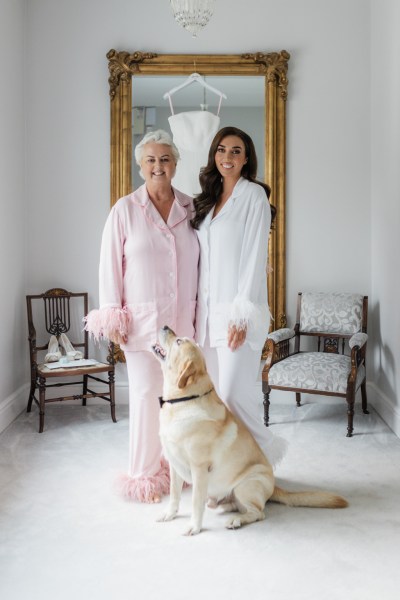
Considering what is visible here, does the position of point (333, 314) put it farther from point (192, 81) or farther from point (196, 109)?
point (192, 81)

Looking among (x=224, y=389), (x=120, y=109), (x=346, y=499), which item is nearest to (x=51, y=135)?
(x=120, y=109)

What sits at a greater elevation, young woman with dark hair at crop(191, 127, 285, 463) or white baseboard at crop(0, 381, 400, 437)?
young woman with dark hair at crop(191, 127, 285, 463)

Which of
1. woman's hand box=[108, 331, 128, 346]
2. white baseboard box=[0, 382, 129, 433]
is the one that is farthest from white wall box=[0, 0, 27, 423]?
woman's hand box=[108, 331, 128, 346]

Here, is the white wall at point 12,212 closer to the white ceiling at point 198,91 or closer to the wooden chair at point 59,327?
the wooden chair at point 59,327

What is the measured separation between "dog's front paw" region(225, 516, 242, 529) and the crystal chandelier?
9.29 ft

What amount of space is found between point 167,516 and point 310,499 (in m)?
0.62

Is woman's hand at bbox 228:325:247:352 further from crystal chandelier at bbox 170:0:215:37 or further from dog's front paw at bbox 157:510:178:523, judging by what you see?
crystal chandelier at bbox 170:0:215:37

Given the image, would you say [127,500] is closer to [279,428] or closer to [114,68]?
[279,428]

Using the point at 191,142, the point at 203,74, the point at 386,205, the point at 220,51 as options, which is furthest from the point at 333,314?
the point at 220,51

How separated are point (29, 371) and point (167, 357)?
8.62 feet

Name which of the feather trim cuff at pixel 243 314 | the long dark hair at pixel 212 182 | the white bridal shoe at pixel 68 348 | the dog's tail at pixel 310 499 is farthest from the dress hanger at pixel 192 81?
the dog's tail at pixel 310 499

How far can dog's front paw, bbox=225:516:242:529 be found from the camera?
2.56 metres

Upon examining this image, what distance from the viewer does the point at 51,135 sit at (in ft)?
15.9

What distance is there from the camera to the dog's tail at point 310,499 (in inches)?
107
